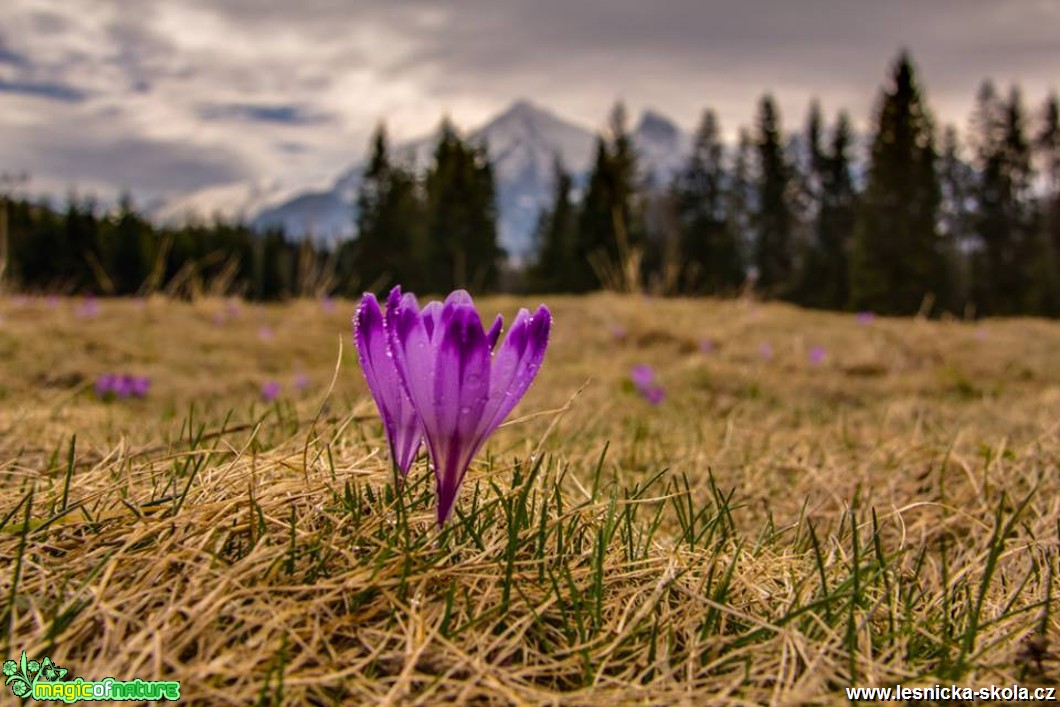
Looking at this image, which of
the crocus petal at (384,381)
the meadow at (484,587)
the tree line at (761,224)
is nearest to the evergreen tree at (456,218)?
the tree line at (761,224)

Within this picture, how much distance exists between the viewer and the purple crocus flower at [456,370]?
3.50 feet

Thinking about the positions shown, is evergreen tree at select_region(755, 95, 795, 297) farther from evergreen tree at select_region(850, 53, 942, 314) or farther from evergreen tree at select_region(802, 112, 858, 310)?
evergreen tree at select_region(850, 53, 942, 314)

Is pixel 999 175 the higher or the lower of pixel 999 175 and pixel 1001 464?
the higher

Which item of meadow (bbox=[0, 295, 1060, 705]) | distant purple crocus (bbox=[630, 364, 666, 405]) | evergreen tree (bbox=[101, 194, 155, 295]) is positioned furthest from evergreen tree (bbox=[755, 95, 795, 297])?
meadow (bbox=[0, 295, 1060, 705])

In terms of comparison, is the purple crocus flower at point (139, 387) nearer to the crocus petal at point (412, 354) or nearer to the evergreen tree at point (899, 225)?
the crocus petal at point (412, 354)

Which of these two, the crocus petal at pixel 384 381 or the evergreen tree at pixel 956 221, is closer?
the crocus petal at pixel 384 381

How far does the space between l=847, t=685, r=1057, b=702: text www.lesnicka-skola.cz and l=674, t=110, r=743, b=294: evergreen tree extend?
158ft

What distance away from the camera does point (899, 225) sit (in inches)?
1453

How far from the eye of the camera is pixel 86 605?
981mm

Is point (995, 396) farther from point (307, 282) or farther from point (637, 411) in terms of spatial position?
point (307, 282)

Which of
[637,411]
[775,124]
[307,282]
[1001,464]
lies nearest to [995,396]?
[637,411]

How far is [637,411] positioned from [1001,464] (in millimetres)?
2185

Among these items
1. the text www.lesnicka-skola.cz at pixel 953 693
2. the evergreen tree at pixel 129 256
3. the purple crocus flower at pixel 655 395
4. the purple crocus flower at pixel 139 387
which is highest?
the evergreen tree at pixel 129 256

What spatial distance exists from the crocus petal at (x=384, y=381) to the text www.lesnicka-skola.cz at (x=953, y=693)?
2.18 ft
